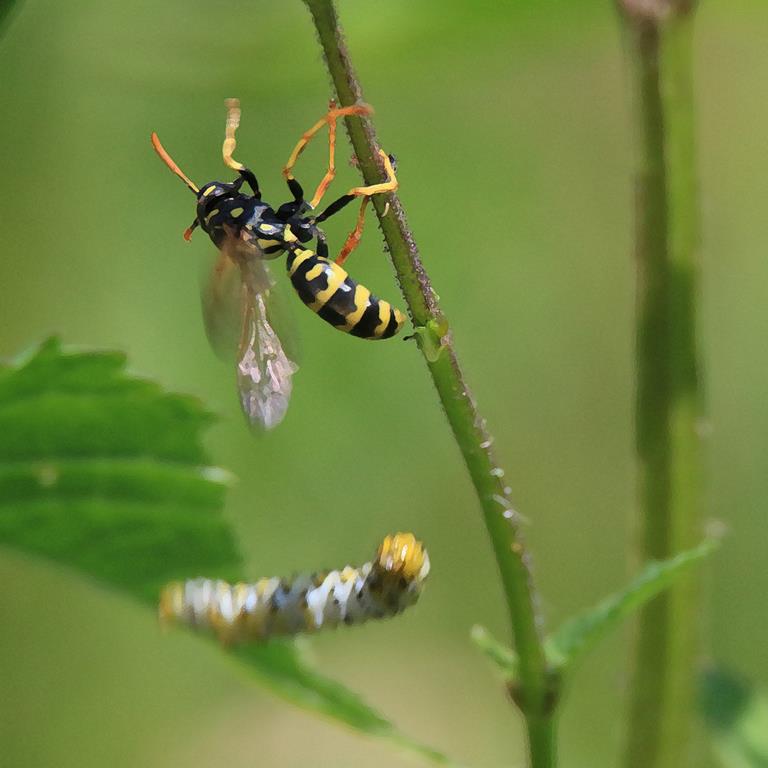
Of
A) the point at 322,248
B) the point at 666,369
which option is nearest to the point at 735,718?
the point at 666,369

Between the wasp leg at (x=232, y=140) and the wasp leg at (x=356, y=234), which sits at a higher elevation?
the wasp leg at (x=232, y=140)

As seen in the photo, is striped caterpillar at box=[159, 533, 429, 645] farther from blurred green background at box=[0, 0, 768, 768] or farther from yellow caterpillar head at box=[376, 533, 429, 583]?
blurred green background at box=[0, 0, 768, 768]

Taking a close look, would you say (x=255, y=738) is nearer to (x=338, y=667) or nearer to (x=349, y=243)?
(x=338, y=667)

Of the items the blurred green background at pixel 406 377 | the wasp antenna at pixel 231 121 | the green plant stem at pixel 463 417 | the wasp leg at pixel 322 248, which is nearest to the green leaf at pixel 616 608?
the green plant stem at pixel 463 417

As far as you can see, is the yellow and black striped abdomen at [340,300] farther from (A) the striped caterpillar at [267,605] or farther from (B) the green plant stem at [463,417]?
(B) the green plant stem at [463,417]

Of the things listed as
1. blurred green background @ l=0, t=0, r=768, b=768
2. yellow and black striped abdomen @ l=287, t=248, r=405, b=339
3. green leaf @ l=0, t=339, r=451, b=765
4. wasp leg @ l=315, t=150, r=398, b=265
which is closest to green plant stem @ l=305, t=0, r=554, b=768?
wasp leg @ l=315, t=150, r=398, b=265

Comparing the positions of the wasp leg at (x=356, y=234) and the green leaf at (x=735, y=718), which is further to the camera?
the green leaf at (x=735, y=718)

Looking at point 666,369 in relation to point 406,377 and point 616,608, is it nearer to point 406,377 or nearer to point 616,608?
point 616,608
